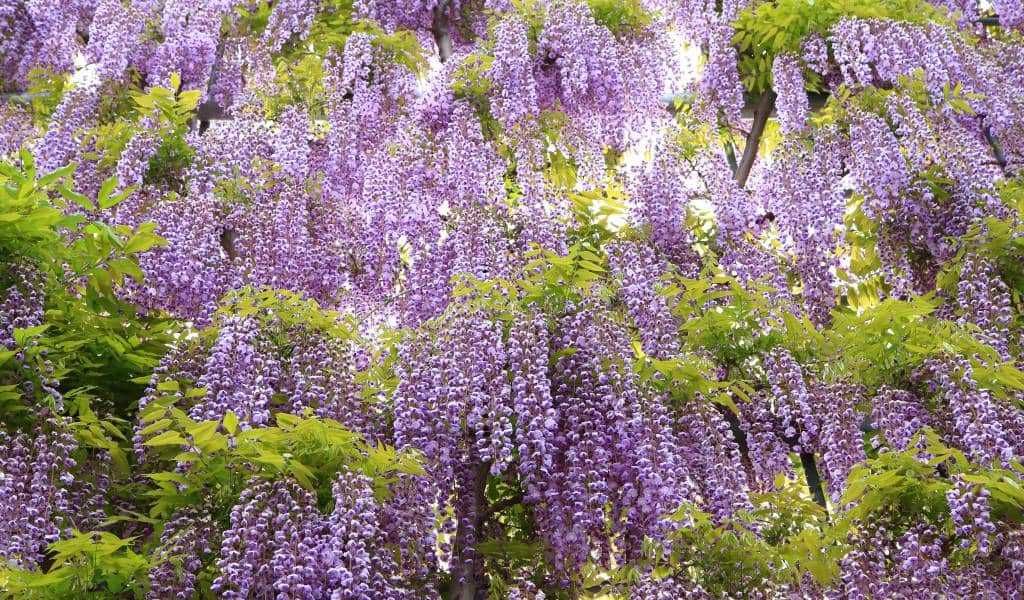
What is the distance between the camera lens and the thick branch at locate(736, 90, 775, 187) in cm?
834

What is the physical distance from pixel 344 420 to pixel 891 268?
3.72 metres

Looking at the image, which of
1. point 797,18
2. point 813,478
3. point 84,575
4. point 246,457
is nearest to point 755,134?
point 797,18

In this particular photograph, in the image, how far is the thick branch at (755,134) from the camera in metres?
8.34

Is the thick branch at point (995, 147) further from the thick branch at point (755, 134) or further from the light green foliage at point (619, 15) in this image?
the light green foliage at point (619, 15)

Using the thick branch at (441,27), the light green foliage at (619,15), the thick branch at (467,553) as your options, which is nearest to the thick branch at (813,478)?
the thick branch at (467,553)

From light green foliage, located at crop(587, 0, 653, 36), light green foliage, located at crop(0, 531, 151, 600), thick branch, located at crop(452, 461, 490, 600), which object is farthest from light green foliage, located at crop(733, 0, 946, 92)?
light green foliage, located at crop(0, 531, 151, 600)

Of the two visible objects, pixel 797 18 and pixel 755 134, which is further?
pixel 755 134

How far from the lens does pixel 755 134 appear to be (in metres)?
8.33

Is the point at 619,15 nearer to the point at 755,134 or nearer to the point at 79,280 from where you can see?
the point at 755,134

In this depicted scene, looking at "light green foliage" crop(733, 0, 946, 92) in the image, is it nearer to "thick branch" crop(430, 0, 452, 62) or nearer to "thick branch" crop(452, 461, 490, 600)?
"thick branch" crop(430, 0, 452, 62)

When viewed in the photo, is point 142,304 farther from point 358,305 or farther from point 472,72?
point 472,72

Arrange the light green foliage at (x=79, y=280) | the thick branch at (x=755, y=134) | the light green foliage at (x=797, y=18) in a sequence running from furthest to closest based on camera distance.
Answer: the thick branch at (x=755, y=134)
the light green foliage at (x=797, y=18)
the light green foliage at (x=79, y=280)

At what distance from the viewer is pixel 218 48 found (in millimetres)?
8586

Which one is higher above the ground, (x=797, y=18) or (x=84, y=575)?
(x=797, y=18)
